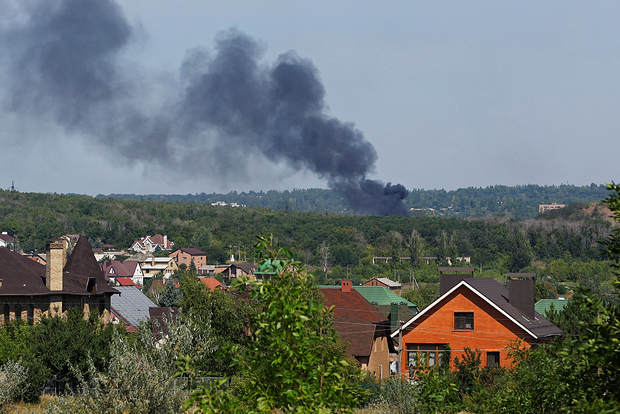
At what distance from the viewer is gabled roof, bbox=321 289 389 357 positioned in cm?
3900

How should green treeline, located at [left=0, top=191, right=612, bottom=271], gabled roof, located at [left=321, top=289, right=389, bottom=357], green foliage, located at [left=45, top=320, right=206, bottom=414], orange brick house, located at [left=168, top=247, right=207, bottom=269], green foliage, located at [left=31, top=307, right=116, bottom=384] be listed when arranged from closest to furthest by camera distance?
green foliage, located at [left=45, top=320, right=206, bottom=414] < green foliage, located at [left=31, top=307, right=116, bottom=384] < gabled roof, located at [left=321, top=289, right=389, bottom=357] < green treeline, located at [left=0, top=191, right=612, bottom=271] < orange brick house, located at [left=168, top=247, right=207, bottom=269]

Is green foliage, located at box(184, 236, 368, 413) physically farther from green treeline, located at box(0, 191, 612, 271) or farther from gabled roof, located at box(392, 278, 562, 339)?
green treeline, located at box(0, 191, 612, 271)

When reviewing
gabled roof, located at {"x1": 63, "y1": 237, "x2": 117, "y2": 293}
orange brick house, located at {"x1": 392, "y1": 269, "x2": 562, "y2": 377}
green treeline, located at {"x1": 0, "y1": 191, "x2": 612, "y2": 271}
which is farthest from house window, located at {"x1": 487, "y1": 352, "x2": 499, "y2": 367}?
green treeline, located at {"x1": 0, "y1": 191, "x2": 612, "y2": 271}

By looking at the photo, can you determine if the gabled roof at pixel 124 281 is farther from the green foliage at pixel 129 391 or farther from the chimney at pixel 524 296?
the green foliage at pixel 129 391

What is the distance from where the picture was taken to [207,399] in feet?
27.7

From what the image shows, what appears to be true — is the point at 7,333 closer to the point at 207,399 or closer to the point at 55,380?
the point at 55,380

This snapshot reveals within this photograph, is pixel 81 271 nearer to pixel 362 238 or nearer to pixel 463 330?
pixel 463 330

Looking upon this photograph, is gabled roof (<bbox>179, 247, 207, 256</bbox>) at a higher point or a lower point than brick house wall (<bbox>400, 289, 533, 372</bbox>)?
lower

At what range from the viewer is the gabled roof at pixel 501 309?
114 ft

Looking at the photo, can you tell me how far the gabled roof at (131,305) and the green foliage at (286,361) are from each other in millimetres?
43157

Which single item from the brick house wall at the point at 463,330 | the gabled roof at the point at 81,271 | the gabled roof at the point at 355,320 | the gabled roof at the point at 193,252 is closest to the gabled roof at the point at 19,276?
the gabled roof at the point at 81,271

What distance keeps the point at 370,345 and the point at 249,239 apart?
436 feet

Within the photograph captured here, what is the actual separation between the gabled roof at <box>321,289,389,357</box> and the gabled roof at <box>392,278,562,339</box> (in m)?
3.46

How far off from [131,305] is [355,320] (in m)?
21.5
